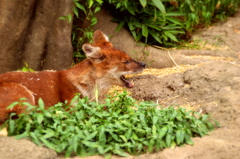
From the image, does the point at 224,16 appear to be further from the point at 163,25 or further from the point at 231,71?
the point at 231,71

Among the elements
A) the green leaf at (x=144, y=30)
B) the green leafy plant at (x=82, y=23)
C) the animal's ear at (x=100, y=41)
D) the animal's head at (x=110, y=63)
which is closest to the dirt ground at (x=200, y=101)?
the animal's head at (x=110, y=63)

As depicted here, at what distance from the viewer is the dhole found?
5383 millimetres

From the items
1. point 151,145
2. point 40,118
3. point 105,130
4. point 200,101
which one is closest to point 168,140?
point 151,145

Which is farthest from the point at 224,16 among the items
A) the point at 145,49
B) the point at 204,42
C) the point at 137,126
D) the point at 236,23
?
the point at 137,126

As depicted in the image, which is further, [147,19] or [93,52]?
[147,19]

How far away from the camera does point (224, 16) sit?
10.3 metres

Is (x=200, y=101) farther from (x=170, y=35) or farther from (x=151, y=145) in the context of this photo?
(x=170, y=35)

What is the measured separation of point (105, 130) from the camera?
398 centimetres

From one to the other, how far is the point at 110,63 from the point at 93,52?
39 centimetres

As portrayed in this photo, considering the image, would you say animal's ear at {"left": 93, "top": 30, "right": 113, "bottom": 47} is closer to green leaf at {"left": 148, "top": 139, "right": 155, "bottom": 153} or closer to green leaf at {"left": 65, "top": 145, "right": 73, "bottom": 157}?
green leaf at {"left": 148, "top": 139, "right": 155, "bottom": 153}

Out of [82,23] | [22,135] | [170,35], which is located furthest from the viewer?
[170,35]

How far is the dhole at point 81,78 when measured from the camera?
5383mm

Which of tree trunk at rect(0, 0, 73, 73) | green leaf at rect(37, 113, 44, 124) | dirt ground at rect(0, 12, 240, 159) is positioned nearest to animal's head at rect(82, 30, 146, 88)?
dirt ground at rect(0, 12, 240, 159)

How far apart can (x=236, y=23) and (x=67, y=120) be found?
25.5 ft
